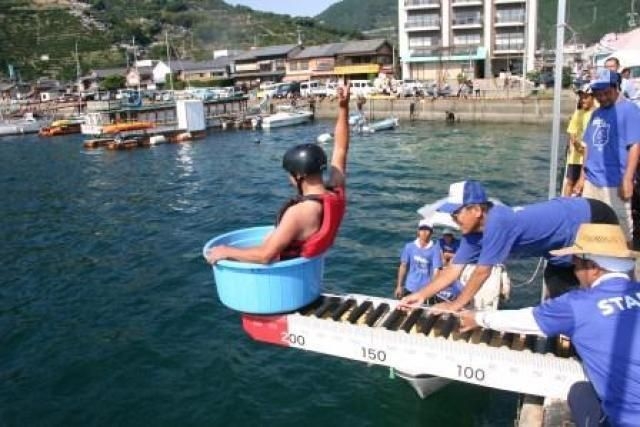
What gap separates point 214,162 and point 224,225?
18.6 meters

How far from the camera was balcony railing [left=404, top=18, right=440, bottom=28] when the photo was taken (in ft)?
263

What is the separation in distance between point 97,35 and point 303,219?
170 m

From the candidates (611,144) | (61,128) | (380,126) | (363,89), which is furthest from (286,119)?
(611,144)

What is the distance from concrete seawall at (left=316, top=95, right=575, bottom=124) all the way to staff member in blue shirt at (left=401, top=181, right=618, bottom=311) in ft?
152

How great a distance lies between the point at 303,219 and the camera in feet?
17.7

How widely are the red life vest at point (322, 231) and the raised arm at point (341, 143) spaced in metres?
0.39

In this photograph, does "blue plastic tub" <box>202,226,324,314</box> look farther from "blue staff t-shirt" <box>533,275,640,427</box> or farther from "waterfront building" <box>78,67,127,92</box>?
"waterfront building" <box>78,67,127,92</box>

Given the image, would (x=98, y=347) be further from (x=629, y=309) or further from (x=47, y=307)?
(x=629, y=309)

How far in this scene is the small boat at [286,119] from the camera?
58.8 meters

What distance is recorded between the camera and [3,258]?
1953cm

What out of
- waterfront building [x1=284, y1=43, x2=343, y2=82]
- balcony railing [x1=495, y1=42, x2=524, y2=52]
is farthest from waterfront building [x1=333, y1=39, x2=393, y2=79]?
balcony railing [x1=495, y1=42, x2=524, y2=52]

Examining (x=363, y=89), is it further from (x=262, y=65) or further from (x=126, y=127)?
(x=262, y=65)

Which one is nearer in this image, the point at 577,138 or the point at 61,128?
the point at 577,138

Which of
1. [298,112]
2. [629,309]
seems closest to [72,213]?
[629,309]
